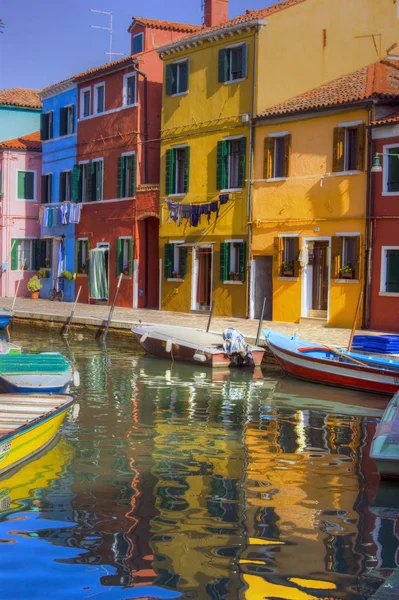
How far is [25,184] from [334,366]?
91.0ft

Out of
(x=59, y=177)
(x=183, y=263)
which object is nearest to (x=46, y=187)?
(x=59, y=177)

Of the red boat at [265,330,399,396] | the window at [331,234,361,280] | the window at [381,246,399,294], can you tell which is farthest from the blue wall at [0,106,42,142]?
the red boat at [265,330,399,396]

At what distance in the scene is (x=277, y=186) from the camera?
27.9 metres

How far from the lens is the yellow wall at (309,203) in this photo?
25406 millimetres

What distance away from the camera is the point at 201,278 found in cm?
3108

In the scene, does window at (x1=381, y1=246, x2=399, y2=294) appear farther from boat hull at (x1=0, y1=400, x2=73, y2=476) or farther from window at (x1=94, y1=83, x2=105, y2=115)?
window at (x1=94, y1=83, x2=105, y2=115)

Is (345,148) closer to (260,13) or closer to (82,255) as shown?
(260,13)

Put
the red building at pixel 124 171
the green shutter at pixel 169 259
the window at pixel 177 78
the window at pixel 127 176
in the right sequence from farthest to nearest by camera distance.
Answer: the window at pixel 127 176 → the red building at pixel 124 171 → the green shutter at pixel 169 259 → the window at pixel 177 78

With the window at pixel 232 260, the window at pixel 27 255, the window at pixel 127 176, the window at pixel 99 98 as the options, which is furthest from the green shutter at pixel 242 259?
the window at pixel 27 255

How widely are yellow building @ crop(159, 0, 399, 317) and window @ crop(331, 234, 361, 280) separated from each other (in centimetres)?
360

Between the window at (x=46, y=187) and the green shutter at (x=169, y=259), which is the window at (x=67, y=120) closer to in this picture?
the window at (x=46, y=187)

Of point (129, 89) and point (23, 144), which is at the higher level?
point (129, 89)

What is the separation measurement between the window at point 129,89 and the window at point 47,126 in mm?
6895

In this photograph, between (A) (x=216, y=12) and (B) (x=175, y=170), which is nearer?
(B) (x=175, y=170)
